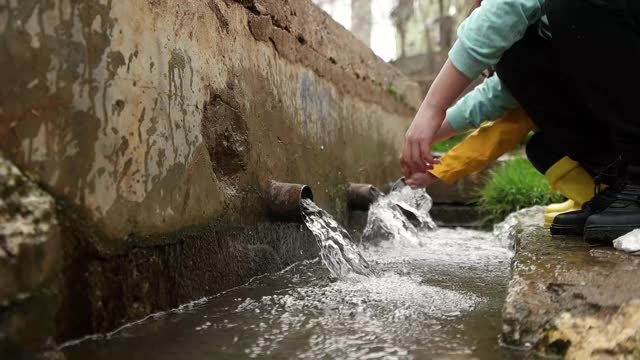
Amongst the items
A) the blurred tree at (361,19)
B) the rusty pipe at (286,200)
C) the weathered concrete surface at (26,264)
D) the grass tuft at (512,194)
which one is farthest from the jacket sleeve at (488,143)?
the blurred tree at (361,19)

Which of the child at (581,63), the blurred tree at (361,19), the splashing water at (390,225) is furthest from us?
the blurred tree at (361,19)

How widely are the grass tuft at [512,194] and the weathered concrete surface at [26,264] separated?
3268 millimetres

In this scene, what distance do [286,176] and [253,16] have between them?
561 mm

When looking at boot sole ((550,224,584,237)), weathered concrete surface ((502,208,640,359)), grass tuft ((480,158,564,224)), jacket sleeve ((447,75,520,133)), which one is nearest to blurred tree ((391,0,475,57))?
grass tuft ((480,158,564,224))

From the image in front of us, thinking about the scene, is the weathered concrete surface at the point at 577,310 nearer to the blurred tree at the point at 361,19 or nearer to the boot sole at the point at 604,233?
the boot sole at the point at 604,233

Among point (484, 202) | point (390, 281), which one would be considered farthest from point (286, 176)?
point (484, 202)

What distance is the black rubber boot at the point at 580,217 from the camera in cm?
155

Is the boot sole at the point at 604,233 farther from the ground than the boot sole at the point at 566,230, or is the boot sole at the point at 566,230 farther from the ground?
the boot sole at the point at 604,233

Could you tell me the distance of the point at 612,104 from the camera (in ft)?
4.77

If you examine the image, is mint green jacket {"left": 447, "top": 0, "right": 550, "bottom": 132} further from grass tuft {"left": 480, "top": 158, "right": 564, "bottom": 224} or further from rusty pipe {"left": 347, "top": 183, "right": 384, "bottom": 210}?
grass tuft {"left": 480, "top": 158, "right": 564, "bottom": 224}

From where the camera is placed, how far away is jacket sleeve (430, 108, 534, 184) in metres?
1.93

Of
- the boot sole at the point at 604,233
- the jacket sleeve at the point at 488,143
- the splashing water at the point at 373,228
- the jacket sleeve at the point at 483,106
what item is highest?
the jacket sleeve at the point at 483,106

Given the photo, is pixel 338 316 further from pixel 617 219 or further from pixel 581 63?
pixel 581 63

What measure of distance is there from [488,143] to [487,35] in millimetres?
598
